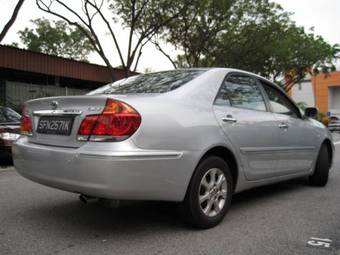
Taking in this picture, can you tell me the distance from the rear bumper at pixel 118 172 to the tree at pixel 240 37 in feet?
61.9

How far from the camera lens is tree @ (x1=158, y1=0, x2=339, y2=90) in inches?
920

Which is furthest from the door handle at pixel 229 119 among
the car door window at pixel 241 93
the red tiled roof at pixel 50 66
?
the red tiled roof at pixel 50 66

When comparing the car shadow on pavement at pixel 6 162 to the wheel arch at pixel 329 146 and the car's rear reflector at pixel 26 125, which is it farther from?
the wheel arch at pixel 329 146

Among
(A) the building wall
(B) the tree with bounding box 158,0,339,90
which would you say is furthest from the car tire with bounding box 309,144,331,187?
(A) the building wall

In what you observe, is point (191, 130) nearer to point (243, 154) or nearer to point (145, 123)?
point (145, 123)

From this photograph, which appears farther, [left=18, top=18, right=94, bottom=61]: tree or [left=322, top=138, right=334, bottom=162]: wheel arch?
[left=18, top=18, right=94, bottom=61]: tree

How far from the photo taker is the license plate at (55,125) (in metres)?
3.80

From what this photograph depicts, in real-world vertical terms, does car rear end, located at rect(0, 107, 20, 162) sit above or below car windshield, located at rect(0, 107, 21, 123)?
below

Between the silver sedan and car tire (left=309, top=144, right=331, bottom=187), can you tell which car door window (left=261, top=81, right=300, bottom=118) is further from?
car tire (left=309, top=144, right=331, bottom=187)

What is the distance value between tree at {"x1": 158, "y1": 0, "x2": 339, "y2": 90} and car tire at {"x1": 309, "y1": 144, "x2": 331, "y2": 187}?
16484mm

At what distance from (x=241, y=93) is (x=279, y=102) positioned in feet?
2.93

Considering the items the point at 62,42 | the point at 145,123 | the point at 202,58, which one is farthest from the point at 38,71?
the point at 62,42

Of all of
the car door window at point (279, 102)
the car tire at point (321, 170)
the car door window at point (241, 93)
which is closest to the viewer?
the car door window at point (241, 93)

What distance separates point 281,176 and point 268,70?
1076 inches
